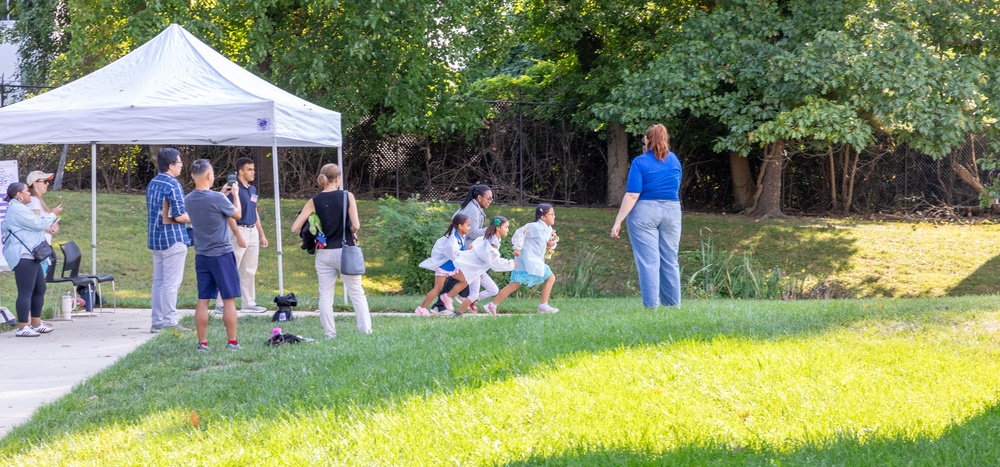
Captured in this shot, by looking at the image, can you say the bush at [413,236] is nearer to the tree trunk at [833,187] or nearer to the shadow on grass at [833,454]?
the shadow on grass at [833,454]

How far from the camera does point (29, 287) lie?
9.84 meters

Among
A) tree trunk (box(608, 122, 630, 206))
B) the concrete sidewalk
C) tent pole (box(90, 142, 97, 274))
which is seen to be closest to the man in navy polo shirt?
the concrete sidewalk

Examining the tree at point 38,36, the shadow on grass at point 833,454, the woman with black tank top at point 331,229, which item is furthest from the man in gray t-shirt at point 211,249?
the tree at point 38,36

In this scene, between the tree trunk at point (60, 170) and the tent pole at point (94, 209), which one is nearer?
the tent pole at point (94, 209)

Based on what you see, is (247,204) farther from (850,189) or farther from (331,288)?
(850,189)

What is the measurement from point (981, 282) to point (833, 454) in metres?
14.5

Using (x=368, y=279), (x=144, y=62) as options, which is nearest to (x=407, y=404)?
(x=144, y=62)

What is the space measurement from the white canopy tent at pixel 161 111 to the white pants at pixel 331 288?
89.5 inches

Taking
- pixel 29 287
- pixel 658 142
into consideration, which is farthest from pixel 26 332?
pixel 658 142

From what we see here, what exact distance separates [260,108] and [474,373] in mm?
5322

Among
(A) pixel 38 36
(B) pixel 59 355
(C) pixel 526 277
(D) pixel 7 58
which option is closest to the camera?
(B) pixel 59 355

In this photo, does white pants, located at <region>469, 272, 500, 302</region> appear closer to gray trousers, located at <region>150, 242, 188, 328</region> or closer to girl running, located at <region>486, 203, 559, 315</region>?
girl running, located at <region>486, 203, 559, 315</region>

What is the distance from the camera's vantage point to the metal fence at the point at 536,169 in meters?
22.6

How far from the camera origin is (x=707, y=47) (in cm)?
1747
